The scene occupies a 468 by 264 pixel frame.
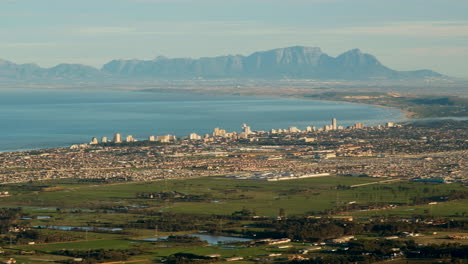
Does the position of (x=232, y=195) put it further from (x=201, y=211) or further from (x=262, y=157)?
(x=262, y=157)

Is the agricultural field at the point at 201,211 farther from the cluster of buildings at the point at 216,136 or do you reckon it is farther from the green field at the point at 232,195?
the cluster of buildings at the point at 216,136

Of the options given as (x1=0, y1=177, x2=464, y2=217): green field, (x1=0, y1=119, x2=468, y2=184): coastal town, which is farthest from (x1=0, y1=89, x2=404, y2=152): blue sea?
(x1=0, y1=177, x2=464, y2=217): green field

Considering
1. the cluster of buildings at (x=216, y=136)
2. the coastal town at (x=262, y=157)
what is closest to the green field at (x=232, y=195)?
the coastal town at (x=262, y=157)

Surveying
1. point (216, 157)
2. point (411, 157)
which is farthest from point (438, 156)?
point (216, 157)

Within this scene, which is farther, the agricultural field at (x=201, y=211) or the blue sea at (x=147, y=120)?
the blue sea at (x=147, y=120)

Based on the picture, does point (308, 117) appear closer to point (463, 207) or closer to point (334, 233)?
point (463, 207)

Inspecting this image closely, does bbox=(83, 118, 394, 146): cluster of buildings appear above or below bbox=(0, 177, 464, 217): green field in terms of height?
below

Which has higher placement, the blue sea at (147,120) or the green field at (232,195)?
the green field at (232,195)

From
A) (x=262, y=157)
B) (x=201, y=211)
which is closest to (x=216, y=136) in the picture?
(x=262, y=157)

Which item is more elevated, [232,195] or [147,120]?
[232,195]

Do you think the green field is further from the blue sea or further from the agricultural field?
the blue sea

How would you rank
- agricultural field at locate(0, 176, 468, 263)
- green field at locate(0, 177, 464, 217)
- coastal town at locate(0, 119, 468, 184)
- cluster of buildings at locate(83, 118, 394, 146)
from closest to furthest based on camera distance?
agricultural field at locate(0, 176, 468, 263)
green field at locate(0, 177, 464, 217)
coastal town at locate(0, 119, 468, 184)
cluster of buildings at locate(83, 118, 394, 146)
